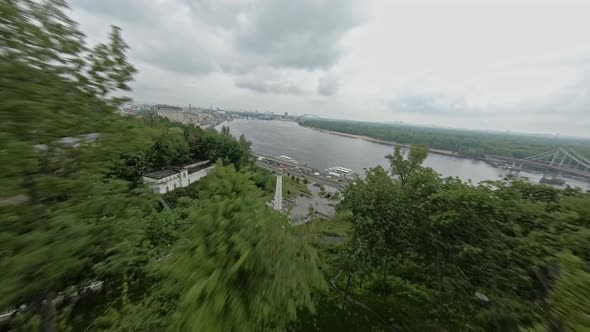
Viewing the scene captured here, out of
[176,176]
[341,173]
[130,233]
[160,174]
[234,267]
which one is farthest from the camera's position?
[341,173]

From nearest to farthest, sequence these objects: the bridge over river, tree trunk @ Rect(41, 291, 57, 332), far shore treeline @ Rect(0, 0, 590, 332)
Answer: far shore treeline @ Rect(0, 0, 590, 332) → tree trunk @ Rect(41, 291, 57, 332) → the bridge over river

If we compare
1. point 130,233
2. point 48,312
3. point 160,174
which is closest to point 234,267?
point 130,233

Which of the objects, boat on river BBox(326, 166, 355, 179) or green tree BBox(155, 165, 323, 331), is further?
boat on river BBox(326, 166, 355, 179)

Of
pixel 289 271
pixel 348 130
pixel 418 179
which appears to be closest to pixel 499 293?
pixel 418 179

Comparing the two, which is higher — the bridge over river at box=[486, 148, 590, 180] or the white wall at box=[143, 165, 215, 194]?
the bridge over river at box=[486, 148, 590, 180]

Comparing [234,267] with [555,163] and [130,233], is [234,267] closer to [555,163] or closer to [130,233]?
[130,233]

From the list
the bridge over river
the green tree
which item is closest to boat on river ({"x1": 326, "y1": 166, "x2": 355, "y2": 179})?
the green tree

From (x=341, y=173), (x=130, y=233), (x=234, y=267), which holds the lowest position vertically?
(x=341, y=173)

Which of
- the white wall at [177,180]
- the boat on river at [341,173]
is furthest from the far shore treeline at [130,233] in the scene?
the boat on river at [341,173]

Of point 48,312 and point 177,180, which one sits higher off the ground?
point 48,312

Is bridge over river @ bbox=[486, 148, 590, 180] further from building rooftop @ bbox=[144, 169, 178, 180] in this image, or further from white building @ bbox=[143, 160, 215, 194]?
building rooftop @ bbox=[144, 169, 178, 180]

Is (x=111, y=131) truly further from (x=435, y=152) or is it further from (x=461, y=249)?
(x=435, y=152)
